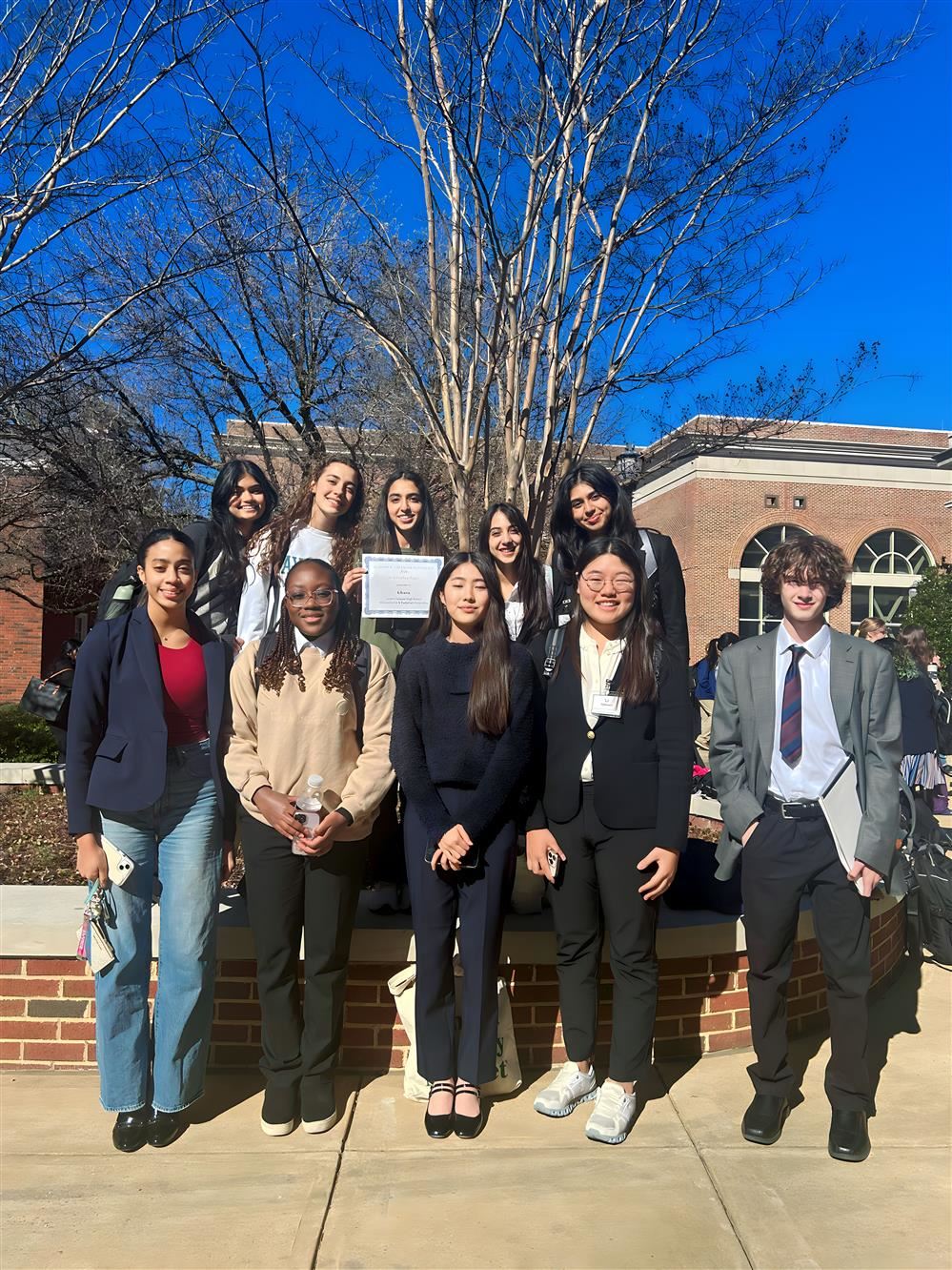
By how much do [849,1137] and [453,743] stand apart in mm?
1898

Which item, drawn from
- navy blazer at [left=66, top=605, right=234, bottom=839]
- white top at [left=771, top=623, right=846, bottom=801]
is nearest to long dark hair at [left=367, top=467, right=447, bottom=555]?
navy blazer at [left=66, top=605, right=234, bottom=839]

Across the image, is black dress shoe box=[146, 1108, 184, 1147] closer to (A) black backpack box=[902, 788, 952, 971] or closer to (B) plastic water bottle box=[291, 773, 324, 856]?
(B) plastic water bottle box=[291, 773, 324, 856]

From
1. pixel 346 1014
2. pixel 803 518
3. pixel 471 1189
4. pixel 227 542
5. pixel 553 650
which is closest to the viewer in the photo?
pixel 471 1189

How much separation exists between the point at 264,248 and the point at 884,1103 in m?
6.47

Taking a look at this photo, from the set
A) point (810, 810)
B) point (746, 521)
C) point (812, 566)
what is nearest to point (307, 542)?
point (812, 566)

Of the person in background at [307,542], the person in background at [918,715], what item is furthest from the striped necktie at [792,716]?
the person in background at [918,715]

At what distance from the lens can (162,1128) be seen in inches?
130

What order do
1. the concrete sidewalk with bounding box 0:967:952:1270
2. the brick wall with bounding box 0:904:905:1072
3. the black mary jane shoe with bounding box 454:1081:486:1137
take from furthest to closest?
the brick wall with bounding box 0:904:905:1072 → the black mary jane shoe with bounding box 454:1081:486:1137 → the concrete sidewalk with bounding box 0:967:952:1270

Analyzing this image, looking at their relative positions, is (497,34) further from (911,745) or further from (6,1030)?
(911,745)

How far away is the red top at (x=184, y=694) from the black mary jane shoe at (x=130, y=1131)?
1274mm

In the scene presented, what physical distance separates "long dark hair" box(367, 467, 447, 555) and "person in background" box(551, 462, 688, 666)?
1.75ft

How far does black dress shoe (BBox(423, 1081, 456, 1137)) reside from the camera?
331cm

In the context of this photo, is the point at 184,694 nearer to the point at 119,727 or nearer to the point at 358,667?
the point at 119,727

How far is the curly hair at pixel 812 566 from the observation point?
342cm
